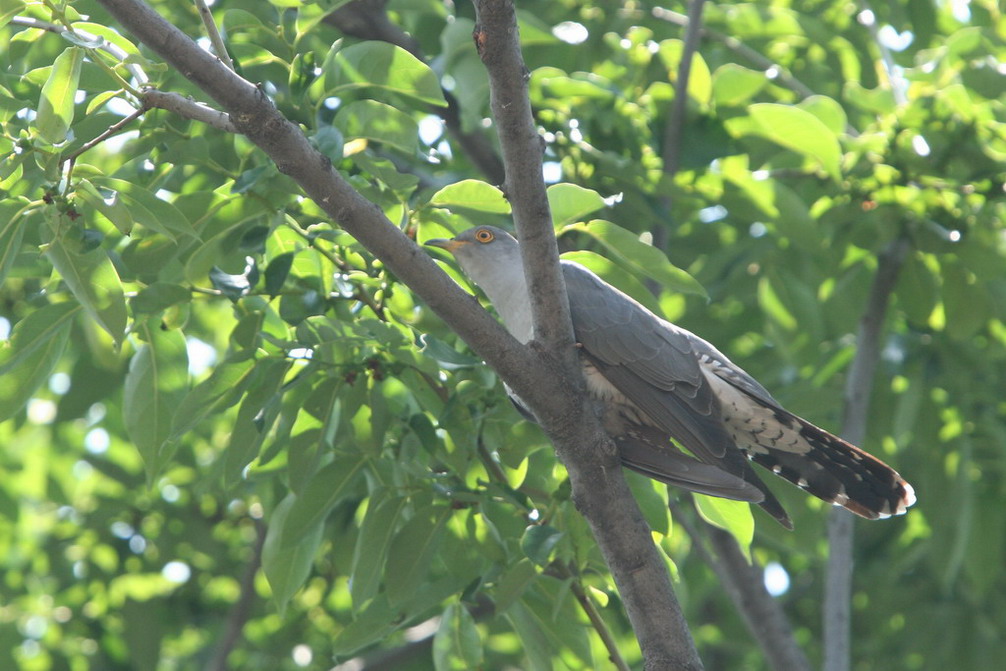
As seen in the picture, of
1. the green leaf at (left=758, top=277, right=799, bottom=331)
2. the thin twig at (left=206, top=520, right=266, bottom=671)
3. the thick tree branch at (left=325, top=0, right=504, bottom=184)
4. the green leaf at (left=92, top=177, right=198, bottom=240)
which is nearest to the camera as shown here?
the green leaf at (left=92, top=177, right=198, bottom=240)

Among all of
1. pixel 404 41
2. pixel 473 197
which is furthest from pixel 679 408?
pixel 404 41

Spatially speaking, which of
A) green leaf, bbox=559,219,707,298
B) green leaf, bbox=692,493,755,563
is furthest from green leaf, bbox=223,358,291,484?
green leaf, bbox=692,493,755,563

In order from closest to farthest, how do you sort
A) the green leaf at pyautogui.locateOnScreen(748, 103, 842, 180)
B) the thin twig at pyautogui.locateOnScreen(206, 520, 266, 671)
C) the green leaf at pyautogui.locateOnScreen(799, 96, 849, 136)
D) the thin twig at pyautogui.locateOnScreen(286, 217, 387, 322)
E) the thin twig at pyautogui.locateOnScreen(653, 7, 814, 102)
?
the thin twig at pyautogui.locateOnScreen(286, 217, 387, 322) → the green leaf at pyautogui.locateOnScreen(748, 103, 842, 180) → the green leaf at pyautogui.locateOnScreen(799, 96, 849, 136) → the thin twig at pyautogui.locateOnScreen(653, 7, 814, 102) → the thin twig at pyautogui.locateOnScreen(206, 520, 266, 671)

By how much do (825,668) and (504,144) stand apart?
259 cm

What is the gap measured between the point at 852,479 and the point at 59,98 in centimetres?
292

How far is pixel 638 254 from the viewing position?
130 inches

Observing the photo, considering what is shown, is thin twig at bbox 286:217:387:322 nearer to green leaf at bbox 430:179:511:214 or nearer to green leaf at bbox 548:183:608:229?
green leaf at bbox 430:179:511:214

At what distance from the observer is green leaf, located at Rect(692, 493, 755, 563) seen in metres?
3.43

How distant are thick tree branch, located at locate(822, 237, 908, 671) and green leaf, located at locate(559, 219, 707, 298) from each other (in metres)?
1.44

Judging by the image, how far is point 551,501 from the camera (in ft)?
10.5

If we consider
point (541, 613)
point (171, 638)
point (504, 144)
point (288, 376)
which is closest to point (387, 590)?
point (541, 613)

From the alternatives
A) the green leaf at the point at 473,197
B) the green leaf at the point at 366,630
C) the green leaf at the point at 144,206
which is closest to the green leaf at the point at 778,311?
the green leaf at the point at 473,197

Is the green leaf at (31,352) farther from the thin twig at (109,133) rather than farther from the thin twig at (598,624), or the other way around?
the thin twig at (598,624)

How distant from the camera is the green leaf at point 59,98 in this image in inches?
94.4
